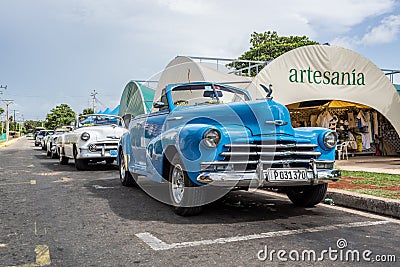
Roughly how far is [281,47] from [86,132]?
3171 centimetres

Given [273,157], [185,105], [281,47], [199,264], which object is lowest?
[199,264]

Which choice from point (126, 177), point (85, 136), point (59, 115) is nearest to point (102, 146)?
point (85, 136)

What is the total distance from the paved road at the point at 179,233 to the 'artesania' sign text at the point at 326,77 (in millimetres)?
7067

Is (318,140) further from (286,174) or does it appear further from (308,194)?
(308,194)

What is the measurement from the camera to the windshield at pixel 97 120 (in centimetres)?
1335

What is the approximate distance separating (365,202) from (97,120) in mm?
9381

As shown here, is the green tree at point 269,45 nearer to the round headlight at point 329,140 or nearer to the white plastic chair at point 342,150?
the white plastic chair at point 342,150

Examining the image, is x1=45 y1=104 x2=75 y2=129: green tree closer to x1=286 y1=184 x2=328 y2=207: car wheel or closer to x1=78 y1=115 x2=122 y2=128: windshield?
x1=78 y1=115 x2=122 y2=128: windshield

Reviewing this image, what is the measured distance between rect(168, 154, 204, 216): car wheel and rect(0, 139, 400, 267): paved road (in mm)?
130

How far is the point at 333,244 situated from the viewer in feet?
14.5

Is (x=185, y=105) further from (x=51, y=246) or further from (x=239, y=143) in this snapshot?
(x=51, y=246)

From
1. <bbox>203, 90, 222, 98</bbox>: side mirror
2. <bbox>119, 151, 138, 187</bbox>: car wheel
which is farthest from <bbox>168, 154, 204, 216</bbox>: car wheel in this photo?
<bbox>119, 151, 138, 187</bbox>: car wheel

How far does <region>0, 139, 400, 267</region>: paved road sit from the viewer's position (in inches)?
158

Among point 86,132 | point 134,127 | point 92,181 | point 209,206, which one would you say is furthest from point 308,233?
point 86,132
